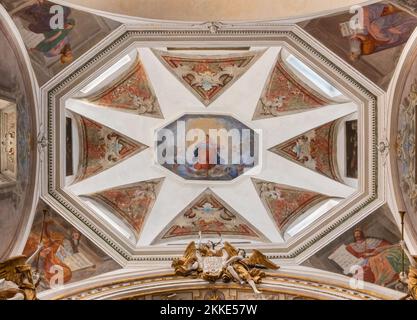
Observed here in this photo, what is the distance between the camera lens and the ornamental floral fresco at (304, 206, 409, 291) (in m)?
12.7

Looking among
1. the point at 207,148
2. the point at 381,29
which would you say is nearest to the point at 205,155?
the point at 207,148

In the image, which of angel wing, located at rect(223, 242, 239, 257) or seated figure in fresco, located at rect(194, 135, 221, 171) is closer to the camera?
angel wing, located at rect(223, 242, 239, 257)

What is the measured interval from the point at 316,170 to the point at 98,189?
423 centimetres

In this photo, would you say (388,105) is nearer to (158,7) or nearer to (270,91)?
(270,91)

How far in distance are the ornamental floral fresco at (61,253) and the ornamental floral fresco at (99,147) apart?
3.96ft

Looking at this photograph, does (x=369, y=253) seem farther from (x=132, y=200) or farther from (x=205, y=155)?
(x=132, y=200)

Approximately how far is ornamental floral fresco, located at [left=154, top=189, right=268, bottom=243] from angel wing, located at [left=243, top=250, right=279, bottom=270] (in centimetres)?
67

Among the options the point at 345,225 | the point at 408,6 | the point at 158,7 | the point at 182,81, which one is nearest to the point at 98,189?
the point at 182,81

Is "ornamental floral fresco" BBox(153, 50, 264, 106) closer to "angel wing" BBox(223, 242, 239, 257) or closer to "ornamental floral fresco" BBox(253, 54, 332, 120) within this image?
"ornamental floral fresco" BBox(253, 54, 332, 120)

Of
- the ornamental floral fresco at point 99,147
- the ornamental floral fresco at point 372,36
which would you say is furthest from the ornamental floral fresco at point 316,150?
the ornamental floral fresco at point 99,147

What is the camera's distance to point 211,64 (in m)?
14.2

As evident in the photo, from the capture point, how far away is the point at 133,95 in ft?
47.6

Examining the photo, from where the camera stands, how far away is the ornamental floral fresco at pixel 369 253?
1271cm

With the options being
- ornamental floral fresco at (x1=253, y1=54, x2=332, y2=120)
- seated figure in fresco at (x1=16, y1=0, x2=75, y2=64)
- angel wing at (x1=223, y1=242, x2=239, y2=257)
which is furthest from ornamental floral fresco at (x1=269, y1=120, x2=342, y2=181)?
seated figure in fresco at (x1=16, y1=0, x2=75, y2=64)
